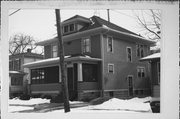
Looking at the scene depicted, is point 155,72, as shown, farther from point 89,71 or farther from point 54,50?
point 54,50

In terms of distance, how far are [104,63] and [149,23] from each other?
97.2 inches

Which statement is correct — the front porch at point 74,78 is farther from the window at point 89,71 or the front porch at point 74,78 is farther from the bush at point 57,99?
the bush at point 57,99

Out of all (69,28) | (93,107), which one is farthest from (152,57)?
(69,28)

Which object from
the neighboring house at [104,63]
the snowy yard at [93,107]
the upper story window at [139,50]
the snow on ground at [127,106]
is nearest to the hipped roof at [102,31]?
the neighboring house at [104,63]

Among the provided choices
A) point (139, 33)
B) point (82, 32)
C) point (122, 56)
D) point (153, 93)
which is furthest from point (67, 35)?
point (153, 93)

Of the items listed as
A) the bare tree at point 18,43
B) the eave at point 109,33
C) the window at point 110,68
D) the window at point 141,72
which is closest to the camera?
the bare tree at point 18,43

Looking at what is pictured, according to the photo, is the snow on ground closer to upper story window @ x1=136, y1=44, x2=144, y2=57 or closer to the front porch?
the front porch

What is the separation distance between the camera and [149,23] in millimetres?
8555

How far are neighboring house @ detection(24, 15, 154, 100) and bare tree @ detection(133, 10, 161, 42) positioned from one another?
1.49 feet

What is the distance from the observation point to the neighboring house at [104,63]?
9523mm

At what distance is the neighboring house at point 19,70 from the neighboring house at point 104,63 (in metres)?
1.02

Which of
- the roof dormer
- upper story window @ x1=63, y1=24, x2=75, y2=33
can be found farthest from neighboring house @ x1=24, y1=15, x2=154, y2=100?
upper story window @ x1=63, y1=24, x2=75, y2=33

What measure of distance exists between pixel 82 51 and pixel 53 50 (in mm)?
1550

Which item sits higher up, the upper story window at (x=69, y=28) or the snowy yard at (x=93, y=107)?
the upper story window at (x=69, y=28)
